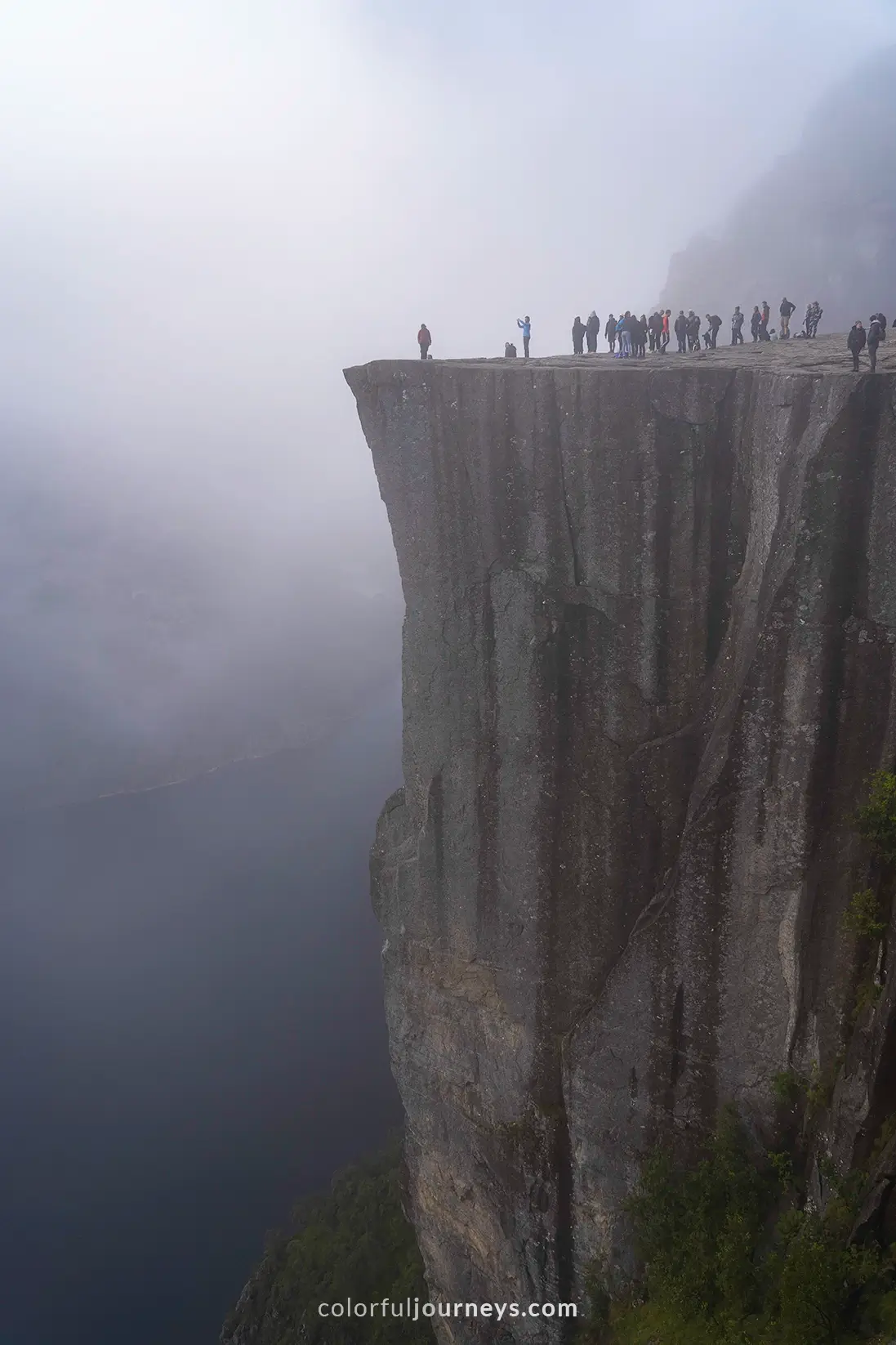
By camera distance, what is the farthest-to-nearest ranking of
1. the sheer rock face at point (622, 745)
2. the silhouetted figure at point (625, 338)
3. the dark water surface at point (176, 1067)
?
the dark water surface at point (176, 1067)
the silhouetted figure at point (625, 338)
the sheer rock face at point (622, 745)

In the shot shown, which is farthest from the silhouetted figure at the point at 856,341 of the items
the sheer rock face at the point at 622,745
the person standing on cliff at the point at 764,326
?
the person standing on cliff at the point at 764,326

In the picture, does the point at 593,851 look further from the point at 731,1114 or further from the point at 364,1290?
the point at 364,1290

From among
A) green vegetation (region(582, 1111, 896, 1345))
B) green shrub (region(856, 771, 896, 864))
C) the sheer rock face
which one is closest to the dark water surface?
the sheer rock face

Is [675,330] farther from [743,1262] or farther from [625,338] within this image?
[743,1262]

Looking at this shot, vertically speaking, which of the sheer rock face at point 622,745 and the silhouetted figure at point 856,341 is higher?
the silhouetted figure at point 856,341

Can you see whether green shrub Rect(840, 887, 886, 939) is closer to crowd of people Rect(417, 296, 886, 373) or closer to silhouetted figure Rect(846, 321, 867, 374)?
silhouetted figure Rect(846, 321, 867, 374)

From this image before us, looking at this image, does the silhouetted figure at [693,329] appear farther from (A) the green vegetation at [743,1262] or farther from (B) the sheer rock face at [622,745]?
(A) the green vegetation at [743,1262]

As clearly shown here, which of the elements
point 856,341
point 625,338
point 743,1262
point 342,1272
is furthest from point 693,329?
point 342,1272
